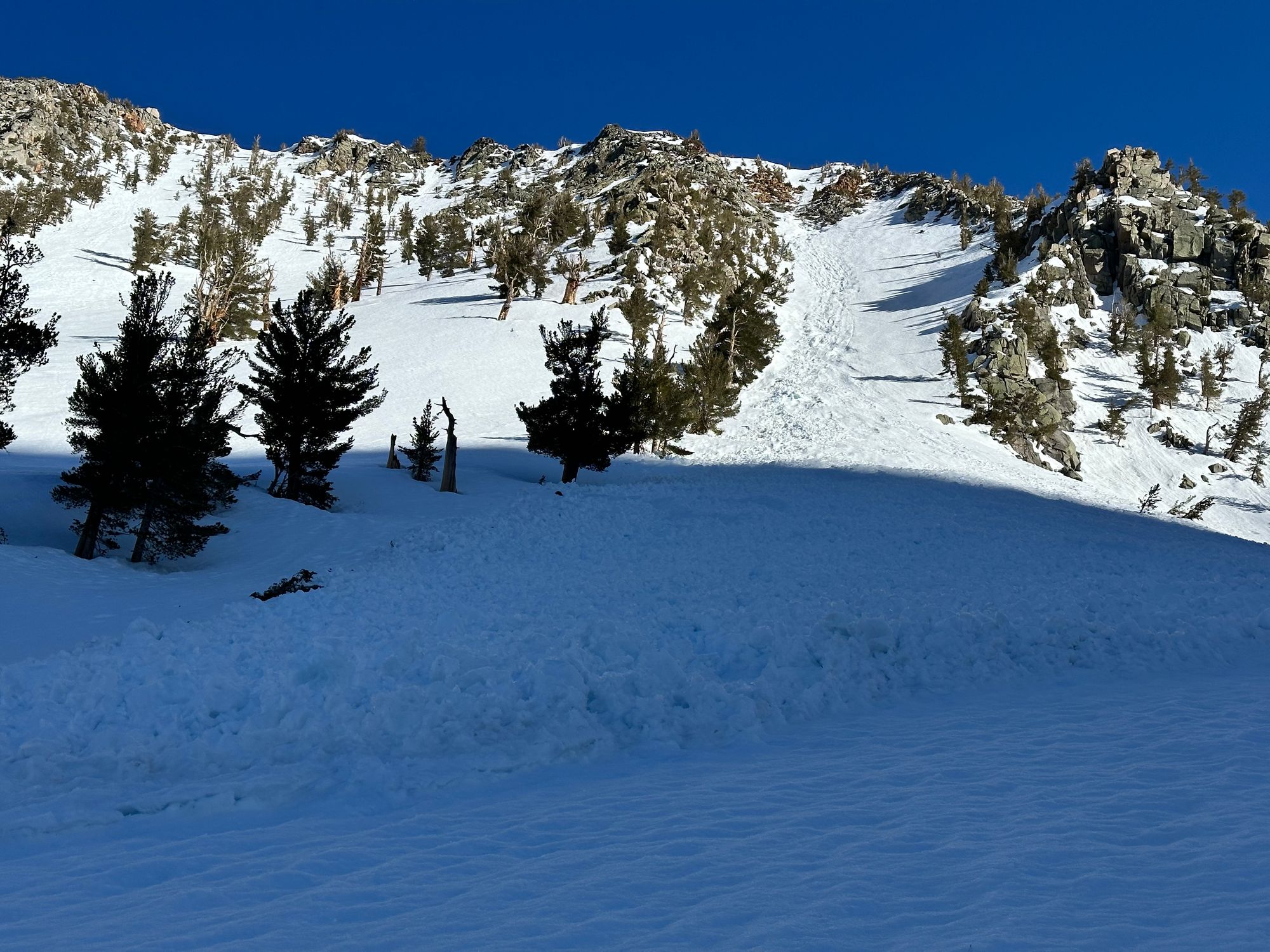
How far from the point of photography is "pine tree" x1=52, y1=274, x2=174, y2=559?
1736cm

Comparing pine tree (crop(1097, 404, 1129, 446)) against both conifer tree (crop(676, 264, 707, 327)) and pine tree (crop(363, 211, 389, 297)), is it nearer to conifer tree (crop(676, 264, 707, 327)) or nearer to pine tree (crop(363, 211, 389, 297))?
conifer tree (crop(676, 264, 707, 327))

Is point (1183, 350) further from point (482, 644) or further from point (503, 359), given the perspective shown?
point (482, 644)

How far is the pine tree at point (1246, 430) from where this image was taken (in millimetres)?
47125

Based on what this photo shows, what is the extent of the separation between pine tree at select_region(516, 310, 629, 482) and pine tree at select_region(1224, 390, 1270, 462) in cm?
4450

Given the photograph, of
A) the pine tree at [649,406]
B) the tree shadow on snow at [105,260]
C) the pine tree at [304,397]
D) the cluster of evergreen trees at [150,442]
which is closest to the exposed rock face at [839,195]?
the pine tree at [649,406]

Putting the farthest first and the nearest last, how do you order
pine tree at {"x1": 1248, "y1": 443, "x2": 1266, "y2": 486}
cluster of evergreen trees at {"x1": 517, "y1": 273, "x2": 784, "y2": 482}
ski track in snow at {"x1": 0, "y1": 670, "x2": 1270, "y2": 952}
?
pine tree at {"x1": 1248, "y1": 443, "x2": 1266, "y2": 486}, cluster of evergreen trees at {"x1": 517, "y1": 273, "x2": 784, "y2": 482}, ski track in snow at {"x1": 0, "y1": 670, "x2": 1270, "y2": 952}

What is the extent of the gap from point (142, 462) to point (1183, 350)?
72.0 m

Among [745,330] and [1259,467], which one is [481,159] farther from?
[1259,467]

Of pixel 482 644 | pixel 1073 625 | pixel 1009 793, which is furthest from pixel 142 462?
pixel 1073 625

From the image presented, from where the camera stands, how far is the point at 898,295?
7981 centimetres

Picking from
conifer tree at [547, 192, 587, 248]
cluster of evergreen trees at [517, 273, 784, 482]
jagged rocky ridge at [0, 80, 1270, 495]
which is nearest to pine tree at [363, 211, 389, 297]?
conifer tree at [547, 192, 587, 248]

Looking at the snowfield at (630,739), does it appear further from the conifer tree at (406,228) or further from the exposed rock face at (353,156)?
the exposed rock face at (353,156)

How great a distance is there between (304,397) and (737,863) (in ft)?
80.1

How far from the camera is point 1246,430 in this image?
155 feet
